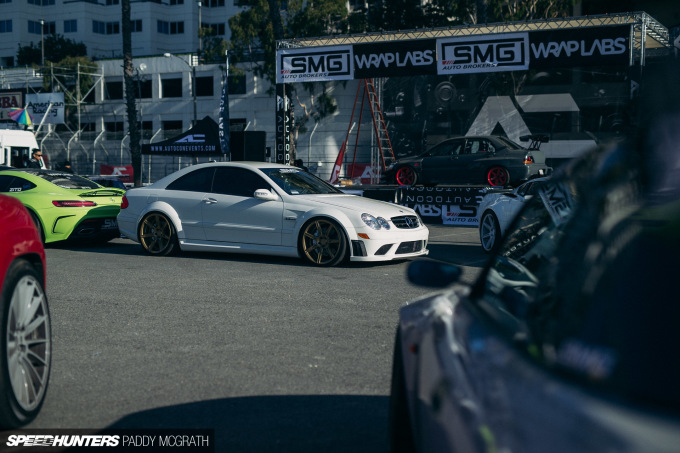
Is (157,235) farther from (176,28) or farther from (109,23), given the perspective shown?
(109,23)

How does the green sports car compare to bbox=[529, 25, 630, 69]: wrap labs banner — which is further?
bbox=[529, 25, 630, 69]: wrap labs banner

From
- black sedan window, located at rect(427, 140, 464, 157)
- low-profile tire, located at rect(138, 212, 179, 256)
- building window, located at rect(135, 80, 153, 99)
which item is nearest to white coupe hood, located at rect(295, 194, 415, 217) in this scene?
low-profile tire, located at rect(138, 212, 179, 256)

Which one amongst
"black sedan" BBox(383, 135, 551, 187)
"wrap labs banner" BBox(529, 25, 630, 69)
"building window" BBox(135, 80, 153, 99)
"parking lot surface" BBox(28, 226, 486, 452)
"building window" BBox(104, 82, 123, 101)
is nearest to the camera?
"parking lot surface" BBox(28, 226, 486, 452)

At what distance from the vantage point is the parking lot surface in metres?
4.02

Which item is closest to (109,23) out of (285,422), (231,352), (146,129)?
(146,129)

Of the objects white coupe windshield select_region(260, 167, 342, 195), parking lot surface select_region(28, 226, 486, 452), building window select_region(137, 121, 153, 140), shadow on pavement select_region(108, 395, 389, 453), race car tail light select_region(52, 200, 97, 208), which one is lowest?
parking lot surface select_region(28, 226, 486, 452)

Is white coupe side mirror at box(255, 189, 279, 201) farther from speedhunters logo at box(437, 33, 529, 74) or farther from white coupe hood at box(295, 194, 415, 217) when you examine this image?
speedhunters logo at box(437, 33, 529, 74)

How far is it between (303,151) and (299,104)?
290cm

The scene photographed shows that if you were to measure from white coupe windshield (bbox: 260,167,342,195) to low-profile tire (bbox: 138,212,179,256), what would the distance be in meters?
1.69

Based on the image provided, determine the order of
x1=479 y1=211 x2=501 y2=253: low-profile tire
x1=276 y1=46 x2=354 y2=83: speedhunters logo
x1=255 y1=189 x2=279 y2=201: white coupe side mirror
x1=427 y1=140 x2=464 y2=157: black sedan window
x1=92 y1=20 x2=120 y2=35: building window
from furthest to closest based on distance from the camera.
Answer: x1=92 y1=20 x2=120 y2=35: building window, x1=276 y1=46 x2=354 y2=83: speedhunters logo, x1=427 y1=140 x2=464 y2=157: black sedan window, x1=479 y1=211 x2=501 y2=253: low-profile tire, x1=255 y1=189 x2=279 y2=201: white coupe side mirror

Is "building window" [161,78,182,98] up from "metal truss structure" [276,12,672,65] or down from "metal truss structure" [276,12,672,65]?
up

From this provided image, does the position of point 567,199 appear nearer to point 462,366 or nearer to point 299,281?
point 462,366

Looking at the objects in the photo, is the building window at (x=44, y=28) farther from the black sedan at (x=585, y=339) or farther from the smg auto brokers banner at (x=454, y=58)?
the black sedan at (x=585, y=339)

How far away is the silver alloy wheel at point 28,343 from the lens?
11.8 ft
